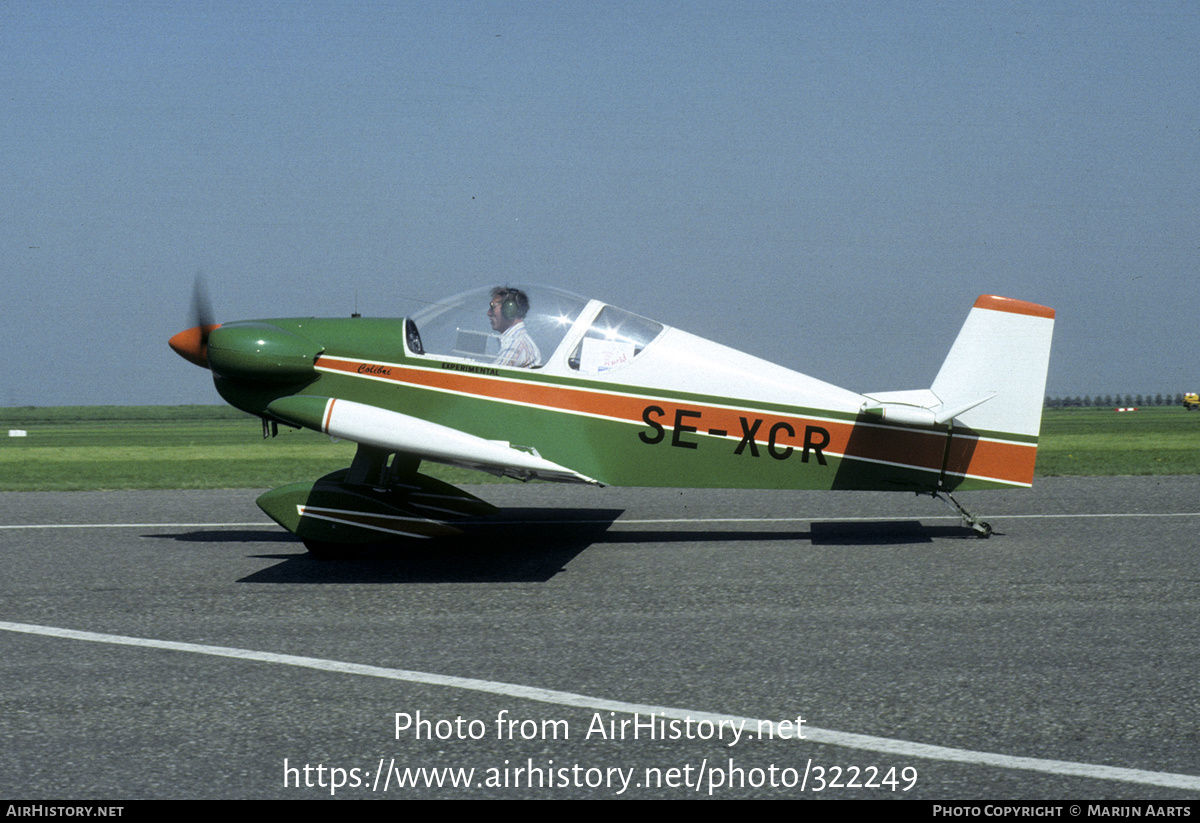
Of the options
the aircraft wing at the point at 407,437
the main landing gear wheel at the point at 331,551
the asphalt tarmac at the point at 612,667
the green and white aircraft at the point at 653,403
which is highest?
the green and white aircraft at the point at 653,403

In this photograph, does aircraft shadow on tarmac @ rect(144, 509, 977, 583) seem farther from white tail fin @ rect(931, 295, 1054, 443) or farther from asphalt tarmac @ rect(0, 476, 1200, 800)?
white tail fin @ rect(931, 295, 1054, 443)

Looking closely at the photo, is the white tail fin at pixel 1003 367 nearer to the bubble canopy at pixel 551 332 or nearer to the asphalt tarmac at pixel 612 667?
the asphalt tarmac at pixel 612 667

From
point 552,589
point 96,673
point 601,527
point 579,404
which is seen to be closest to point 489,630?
point 552,589

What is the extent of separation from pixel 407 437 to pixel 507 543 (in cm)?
215

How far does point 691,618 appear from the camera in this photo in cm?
584

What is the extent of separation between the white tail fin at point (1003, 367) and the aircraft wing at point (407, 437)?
377 centimetres

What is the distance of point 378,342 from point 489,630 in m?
3.73

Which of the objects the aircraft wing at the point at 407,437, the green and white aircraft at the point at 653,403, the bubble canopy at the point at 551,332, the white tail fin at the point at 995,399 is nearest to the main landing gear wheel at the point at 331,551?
the green and white aircraft at the point at 653,403

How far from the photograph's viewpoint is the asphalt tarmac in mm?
3439

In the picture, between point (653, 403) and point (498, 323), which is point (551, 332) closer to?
point (498, 323)

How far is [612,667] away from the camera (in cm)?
478

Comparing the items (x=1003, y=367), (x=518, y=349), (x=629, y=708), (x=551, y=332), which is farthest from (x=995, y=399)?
(x=629, y=708)

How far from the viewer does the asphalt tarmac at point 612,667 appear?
3.44 metres
